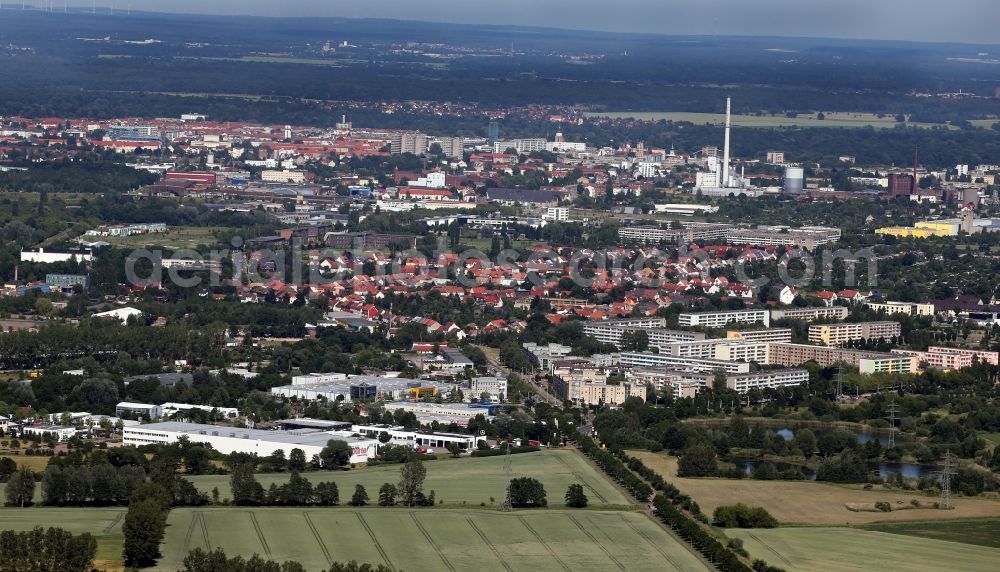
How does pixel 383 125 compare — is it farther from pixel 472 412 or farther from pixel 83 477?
pixel 83 477

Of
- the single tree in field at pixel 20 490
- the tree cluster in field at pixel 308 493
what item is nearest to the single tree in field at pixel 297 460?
the tree cluster in field at pixel 308 493

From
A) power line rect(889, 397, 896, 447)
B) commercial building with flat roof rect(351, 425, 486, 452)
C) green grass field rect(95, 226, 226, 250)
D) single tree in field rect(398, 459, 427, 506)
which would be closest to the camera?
single tree in field rect(398, 459, 427, 506)

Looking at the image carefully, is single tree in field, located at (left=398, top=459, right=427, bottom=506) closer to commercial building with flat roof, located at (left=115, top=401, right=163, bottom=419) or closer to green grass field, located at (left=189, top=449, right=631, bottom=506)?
green grass field, located at (left=189, top=449, right=631, bottom=506)

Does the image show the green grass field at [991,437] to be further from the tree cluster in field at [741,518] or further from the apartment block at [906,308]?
the apartment block at [906,308]

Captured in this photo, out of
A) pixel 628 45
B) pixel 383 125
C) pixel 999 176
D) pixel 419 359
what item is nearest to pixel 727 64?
pixel 628 45

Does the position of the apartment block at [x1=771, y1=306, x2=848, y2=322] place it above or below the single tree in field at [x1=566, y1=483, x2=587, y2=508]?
below

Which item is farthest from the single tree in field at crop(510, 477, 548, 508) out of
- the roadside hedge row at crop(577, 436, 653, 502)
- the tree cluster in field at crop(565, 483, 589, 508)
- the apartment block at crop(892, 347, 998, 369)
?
the apartment block at crop(892, 347, 998, 369)

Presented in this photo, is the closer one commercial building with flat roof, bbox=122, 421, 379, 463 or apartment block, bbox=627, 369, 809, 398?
commercial building with flat roof, bbox=122, 421, 379, 463
